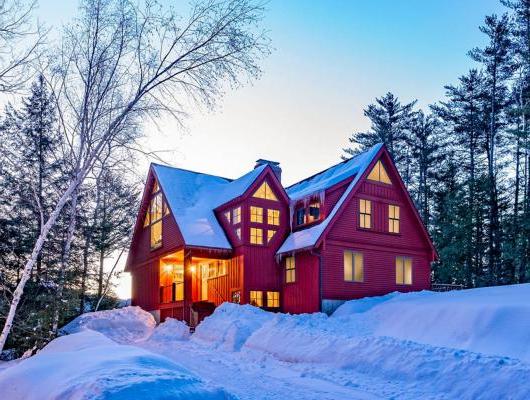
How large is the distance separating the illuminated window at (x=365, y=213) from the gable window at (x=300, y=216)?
2825 mm

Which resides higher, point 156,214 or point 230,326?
point 156,214

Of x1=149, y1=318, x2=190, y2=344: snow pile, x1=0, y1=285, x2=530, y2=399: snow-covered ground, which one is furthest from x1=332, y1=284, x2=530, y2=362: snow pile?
x1=149, y1=318, x2=190, y2=344: snow pile

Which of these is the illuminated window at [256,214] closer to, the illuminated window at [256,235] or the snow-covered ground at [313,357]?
the illuminated window at [256,235]

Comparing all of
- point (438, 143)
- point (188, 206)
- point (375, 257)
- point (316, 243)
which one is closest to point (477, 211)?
point (438, 143)

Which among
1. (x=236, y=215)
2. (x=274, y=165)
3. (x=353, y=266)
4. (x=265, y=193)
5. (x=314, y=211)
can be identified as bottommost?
(x=353, y=266)

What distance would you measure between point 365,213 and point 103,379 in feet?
64.7

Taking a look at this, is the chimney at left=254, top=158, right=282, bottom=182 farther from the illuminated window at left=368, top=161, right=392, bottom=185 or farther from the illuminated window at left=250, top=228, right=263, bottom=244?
the illuminated window at left=368, top=161, right=392, bottom=185

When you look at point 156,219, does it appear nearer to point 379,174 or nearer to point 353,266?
point 353,266

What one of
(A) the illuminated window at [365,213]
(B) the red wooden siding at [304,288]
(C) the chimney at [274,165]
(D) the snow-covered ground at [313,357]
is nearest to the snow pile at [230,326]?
(D) the snow-covered ground at [313,357]

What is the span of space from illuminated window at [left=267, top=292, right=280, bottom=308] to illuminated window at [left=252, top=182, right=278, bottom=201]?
476 centimetres

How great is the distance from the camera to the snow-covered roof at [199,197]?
23.0 m

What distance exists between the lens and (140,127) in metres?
14.0

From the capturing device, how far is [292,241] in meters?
23.0

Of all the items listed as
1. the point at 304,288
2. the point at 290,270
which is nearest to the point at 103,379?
the point at 304,288
